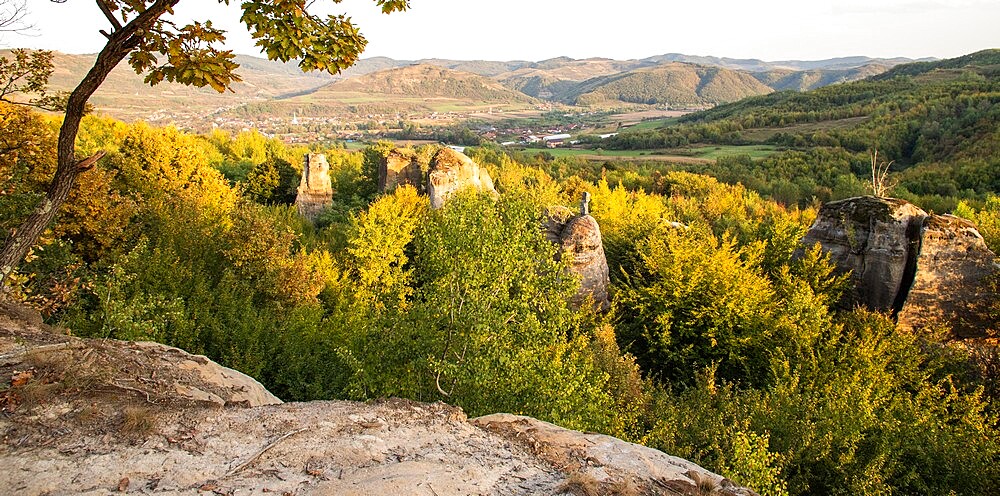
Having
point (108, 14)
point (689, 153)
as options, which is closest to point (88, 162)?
point (108, 14)

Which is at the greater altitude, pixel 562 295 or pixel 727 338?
pixel 562 295

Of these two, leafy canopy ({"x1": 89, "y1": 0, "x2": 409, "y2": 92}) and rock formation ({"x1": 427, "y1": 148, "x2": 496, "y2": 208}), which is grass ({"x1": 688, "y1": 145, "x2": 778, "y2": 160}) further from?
leafy canopy ({"x1": 89, "y1": 0, "x2": 409, "y2": 92})

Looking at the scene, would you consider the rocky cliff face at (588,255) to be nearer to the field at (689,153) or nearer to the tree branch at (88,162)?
the tree branch at (88,162)

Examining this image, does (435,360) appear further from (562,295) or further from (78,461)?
(78,461)

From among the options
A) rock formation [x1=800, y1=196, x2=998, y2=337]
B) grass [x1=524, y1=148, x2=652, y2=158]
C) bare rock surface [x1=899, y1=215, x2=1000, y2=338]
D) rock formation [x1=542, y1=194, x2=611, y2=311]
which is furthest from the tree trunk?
grass [x1=524, y1=148, x2=652, y2=158]

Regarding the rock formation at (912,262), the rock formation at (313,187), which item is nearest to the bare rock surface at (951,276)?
the rock formation at (912,262)

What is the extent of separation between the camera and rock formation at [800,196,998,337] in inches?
763

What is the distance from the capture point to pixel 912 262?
20.2 metres

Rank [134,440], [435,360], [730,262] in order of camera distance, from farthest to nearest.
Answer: [730,262]
[435,360]
[134,440]

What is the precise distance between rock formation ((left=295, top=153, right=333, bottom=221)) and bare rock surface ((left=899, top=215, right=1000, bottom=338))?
37.0 meters

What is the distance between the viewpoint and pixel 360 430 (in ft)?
20.7

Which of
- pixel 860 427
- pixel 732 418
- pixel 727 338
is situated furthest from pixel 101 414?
pixel 727 338

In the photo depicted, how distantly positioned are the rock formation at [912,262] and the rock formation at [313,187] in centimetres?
3406

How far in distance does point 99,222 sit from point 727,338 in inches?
899
